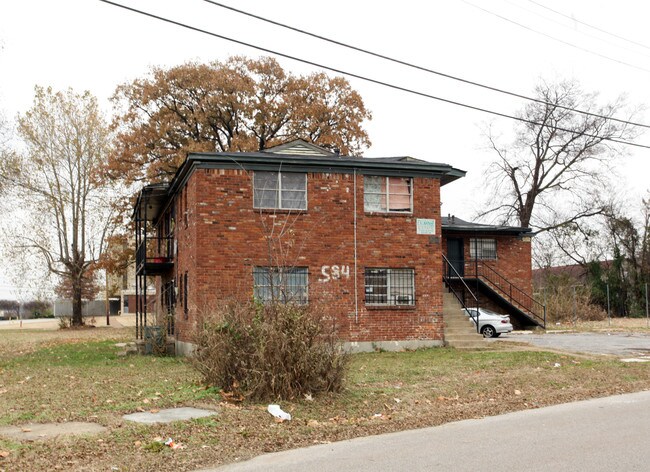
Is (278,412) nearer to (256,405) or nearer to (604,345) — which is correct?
(256,405)

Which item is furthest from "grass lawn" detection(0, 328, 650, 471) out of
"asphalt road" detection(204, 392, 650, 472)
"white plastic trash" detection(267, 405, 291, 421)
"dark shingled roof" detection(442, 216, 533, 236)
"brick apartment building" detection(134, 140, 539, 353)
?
"dark shingled roof" detection(442, 216, 533, 236)

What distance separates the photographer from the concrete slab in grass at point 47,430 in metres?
9.14

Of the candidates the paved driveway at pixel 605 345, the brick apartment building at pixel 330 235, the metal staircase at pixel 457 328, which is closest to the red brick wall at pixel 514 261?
the paved driveway at pixel 605 345

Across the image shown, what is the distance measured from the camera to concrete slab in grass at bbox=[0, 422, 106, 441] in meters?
9.14

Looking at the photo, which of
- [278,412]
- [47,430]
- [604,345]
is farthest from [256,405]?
[604,345]

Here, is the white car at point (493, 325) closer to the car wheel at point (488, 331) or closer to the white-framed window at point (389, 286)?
the car wheel at point (488, 331)

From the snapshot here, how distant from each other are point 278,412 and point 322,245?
1137 centimetres

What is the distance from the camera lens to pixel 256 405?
11008 millimetres

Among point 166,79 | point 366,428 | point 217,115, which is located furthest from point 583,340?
point 166,79

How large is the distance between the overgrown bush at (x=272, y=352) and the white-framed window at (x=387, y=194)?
34.6 ft

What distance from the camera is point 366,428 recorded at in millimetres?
9852

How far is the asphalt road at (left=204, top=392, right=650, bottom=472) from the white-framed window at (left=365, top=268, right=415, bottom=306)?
1123 centimetres

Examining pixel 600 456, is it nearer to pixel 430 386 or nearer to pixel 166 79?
pixel 430 386

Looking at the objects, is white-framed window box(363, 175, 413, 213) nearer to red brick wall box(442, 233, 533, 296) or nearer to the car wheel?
the car wheel
